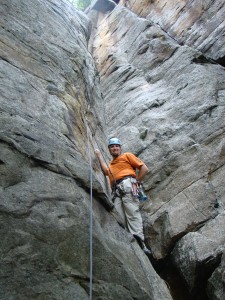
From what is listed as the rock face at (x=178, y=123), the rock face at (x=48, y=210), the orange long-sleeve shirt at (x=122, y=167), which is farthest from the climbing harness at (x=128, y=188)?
the rock face at (x=178, y=123)

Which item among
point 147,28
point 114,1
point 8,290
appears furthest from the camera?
point 114,1

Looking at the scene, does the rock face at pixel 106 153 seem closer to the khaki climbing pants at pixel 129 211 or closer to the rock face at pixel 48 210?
the rock face at pixel 48 210

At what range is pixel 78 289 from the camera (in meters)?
→ 4.08

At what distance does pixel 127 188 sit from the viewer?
7484mm

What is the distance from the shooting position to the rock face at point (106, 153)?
4.25 m

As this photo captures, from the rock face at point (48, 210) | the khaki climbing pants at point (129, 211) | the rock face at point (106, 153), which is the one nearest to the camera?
the rock face at point (48, 210)

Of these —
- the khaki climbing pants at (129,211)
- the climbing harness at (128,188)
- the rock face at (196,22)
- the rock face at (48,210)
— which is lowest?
the khaki climbing pants at (129,211)

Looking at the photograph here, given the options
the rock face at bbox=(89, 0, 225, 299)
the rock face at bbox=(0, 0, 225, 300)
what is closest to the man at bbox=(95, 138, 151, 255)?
the rock face at bbox=(0, 0, 225, 300)

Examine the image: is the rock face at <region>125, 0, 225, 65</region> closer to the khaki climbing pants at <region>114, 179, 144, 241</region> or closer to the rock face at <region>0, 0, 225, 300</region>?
the rock face at <region>0, 0, 225, 300</region>

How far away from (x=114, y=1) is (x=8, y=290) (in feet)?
92.1

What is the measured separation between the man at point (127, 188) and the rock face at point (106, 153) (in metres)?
0.36

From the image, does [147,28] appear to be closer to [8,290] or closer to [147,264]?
[147,264]

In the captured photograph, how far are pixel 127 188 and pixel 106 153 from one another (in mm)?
2624

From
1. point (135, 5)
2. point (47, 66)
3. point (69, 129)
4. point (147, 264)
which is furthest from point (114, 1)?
point (147, 264)
